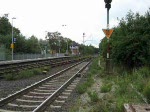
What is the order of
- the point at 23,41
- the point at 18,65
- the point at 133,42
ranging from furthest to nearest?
the point at 23,41 < the point at 18,65 < the point at 133,42

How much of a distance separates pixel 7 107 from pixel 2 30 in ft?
361

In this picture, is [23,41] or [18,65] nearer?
[18,65]

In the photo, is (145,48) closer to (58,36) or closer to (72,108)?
(72,108)

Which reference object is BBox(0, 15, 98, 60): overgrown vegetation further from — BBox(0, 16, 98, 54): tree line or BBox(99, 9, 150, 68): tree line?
BBox(99, 9, 150, 68): tree line

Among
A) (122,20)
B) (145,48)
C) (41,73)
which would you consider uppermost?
(122,20)

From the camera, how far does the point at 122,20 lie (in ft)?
80.2

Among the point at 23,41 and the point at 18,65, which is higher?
the point at 23,41

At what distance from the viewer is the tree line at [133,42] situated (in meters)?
21.9

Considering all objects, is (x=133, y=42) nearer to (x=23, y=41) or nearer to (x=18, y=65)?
(x=18, y=65)

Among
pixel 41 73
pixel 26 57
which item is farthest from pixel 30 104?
pixel 26 57

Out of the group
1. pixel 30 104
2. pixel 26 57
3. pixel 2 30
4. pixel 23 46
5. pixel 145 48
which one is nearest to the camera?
pixel 30 104

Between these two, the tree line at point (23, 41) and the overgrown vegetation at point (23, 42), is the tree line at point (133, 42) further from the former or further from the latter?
the tree line at point (23, 41)

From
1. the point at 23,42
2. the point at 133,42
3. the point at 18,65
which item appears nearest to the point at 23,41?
the point at 23,42

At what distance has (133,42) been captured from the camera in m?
22.5
